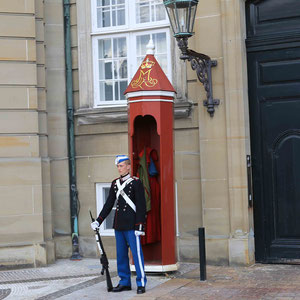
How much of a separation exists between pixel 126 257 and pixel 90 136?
3135 millimetres

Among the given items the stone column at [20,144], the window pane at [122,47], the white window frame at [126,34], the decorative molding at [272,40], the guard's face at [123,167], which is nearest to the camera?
the guard's face at [123,167]

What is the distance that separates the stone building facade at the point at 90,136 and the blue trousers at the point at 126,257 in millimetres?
1940

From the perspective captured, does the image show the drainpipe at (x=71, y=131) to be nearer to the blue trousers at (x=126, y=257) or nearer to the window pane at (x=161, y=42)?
the window pane at (x=161, y=42)

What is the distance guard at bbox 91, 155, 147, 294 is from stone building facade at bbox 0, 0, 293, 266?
1.94 meters

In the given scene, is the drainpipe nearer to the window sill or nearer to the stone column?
the window sill

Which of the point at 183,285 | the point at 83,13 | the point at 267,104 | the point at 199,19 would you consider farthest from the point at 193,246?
the point at 83,13

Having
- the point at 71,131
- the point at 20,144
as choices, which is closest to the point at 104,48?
the point at 71,131

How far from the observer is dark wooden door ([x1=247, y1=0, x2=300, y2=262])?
1025 centimetres

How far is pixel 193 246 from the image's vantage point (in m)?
10.7

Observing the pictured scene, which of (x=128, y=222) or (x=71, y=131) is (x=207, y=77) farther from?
(x=128, y=222)

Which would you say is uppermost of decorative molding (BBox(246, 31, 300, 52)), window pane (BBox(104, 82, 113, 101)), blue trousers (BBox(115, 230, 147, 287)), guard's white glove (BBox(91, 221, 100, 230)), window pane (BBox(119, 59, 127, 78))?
decorative molding (BBox(246, 31, 300, 52))

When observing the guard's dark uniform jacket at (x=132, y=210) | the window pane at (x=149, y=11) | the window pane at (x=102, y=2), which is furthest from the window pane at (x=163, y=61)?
the guard's dark uniform jacket at (x=132, y=210)

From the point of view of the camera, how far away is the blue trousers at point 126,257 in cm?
871

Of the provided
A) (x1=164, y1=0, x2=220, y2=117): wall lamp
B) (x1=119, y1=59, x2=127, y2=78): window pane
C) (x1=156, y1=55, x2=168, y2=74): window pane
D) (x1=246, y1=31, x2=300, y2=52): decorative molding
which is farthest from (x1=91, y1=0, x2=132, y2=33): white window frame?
(x1=246, y1=31, x2=300, y2=52): decorative molding
